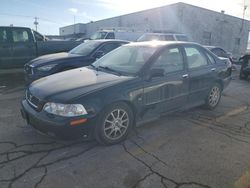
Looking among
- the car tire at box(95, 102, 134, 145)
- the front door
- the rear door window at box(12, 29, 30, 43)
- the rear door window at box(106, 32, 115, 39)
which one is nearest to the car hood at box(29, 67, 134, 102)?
the car tire at box(95, 102, 134, 145)

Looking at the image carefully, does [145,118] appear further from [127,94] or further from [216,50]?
[216,50]

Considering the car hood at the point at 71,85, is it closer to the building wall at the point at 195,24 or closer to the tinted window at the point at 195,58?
the tinted window at the point at 195,58

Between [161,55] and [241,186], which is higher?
[161,55]

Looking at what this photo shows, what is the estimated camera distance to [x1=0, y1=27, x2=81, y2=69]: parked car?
8.45 metres

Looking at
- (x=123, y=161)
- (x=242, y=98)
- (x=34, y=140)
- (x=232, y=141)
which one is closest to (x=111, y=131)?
(x=123, y=161)

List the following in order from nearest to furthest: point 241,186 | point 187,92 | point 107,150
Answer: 1. point 241,186
2. point 107,150
3. point 187,92

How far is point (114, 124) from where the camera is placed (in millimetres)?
3471

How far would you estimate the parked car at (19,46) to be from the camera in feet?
27.7

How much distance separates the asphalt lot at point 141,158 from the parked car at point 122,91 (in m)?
0.32

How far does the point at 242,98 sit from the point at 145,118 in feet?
13.2

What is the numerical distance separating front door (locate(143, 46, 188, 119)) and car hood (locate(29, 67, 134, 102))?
512 millimetres

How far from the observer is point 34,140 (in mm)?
3633

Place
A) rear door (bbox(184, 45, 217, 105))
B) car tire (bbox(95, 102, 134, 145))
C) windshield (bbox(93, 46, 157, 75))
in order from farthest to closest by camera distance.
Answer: rear door (bbox(184, 45, 217, 105)), windshield (bbox(93, 46, 157, 75)), car tire (bbox(95, 102, 134, 145))

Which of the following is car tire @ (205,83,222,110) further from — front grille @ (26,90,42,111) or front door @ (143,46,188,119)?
front grille @ (26,90,42,111)
